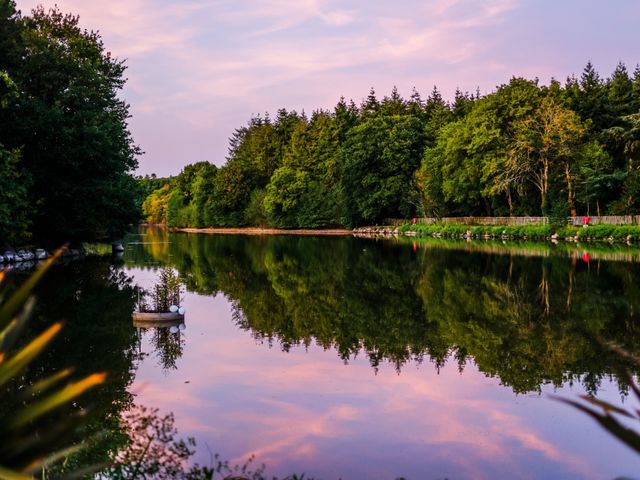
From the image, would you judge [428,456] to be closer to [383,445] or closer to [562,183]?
[383,445]

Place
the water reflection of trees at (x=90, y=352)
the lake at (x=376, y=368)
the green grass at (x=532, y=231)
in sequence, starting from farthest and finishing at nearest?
the green grass at (x=532, y=231) < the lake at (x=376, y=368) < the water reflection of trees at (x=90, y=352)

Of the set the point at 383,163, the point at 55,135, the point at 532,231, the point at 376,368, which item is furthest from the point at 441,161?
the point at 376,368

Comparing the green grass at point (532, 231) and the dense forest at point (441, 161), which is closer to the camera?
the green grass at point (532, 231)

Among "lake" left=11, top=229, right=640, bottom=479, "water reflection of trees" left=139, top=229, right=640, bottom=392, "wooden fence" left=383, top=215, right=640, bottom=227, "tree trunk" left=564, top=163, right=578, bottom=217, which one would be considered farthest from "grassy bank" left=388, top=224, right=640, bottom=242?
"lake" left=11, top=229, right=640, bottom=479

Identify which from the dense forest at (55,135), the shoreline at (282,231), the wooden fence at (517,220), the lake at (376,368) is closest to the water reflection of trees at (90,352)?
the lake at (376,368)

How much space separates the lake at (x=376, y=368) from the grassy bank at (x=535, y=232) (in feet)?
94.3

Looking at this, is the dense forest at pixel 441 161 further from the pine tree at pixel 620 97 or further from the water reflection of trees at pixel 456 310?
the water reflection of trees at pixel 456 310

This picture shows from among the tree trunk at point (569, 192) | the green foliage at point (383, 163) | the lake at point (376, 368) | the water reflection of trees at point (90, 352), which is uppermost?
the green foliage at point (383, 163)

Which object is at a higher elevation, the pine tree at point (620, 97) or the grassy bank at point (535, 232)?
the pine tree at point (620, 97)

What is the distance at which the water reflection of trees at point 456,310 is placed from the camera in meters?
14.9

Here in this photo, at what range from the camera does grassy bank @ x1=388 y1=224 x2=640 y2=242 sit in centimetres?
5592

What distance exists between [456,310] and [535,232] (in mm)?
46108

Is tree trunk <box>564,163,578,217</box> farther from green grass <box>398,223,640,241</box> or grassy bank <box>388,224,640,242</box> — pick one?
green grass <box>398,223,640,241</box>

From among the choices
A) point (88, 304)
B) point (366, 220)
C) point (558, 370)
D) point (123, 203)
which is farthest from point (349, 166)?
point (558, 370)
